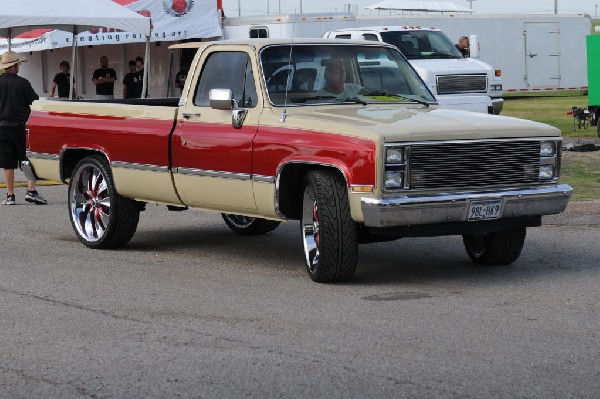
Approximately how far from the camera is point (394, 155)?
29.6ft

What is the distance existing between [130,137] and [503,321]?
14.6 ft

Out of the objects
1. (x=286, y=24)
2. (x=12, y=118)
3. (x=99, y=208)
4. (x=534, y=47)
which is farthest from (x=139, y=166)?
(x=534, y=47)

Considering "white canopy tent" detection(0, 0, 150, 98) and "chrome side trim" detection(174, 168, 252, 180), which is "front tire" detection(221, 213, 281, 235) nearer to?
"chrome side trim" detection(174, 168, 252, 180)

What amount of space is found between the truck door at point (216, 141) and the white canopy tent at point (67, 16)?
10.5 meters

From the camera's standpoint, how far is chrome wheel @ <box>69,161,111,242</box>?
11758 mm

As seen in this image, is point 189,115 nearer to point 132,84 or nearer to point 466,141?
point 466,141

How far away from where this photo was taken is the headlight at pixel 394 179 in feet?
29.6

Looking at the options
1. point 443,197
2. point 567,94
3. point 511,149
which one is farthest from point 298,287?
point 567,94

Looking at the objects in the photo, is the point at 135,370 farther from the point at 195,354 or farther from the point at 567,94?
the point at 567,94

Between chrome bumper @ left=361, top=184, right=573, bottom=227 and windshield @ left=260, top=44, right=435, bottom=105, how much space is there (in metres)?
1.59

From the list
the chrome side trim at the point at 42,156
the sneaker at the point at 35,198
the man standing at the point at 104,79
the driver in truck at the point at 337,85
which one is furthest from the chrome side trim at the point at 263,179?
the man standing at the point at 104,79

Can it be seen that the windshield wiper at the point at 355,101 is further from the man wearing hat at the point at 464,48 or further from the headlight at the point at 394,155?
the man wearing hat at the point at 464,48

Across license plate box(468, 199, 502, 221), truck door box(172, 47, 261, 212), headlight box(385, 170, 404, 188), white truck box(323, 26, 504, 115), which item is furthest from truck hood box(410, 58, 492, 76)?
headlight box(385, 170, 404, 188)

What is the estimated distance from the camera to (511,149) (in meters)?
9.51
